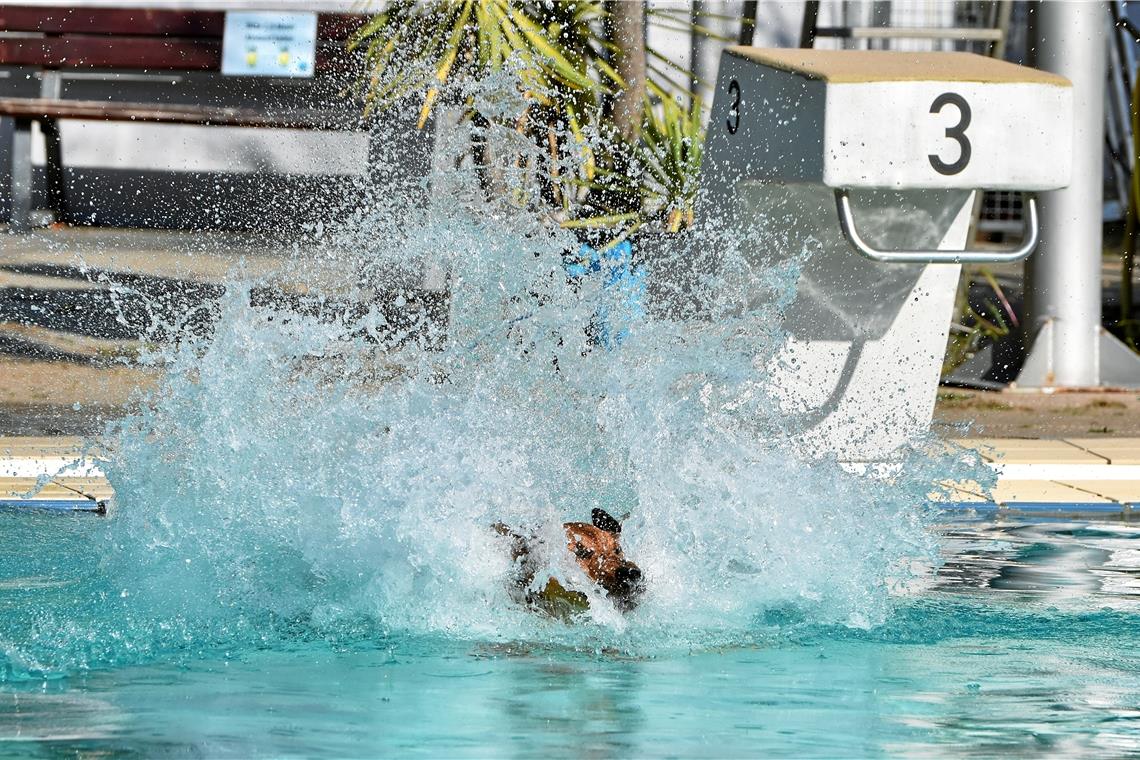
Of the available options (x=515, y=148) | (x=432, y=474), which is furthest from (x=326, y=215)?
(x=432, y=474)

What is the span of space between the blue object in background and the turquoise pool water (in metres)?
0.97

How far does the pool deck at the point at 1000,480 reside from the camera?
5.00 meters

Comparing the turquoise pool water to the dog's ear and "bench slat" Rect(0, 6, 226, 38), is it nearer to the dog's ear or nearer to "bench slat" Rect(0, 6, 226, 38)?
the dog's ear

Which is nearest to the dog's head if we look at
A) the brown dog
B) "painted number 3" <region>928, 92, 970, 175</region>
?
the brown dog

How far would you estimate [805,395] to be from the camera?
5.41 metres

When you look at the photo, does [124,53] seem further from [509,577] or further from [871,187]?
[509,577]

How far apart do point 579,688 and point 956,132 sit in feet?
8.09

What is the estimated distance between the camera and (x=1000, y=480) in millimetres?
5574

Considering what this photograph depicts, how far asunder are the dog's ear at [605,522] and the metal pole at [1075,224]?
13.6 ft

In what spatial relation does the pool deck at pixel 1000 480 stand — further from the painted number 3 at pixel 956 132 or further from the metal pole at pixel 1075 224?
the metal pole at pixel 1075 224

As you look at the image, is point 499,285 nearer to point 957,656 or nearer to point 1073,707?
point 957,656

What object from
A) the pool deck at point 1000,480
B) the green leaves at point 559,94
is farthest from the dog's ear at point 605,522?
the green leaves at point 559,94

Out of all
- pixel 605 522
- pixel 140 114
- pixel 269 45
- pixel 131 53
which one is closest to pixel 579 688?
pixel 605 522

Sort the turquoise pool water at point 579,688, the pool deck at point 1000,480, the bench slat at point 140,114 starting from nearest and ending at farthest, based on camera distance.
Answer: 1. the turquoise pool water at point 579,688
2. the pool deck at point 1000,480
3. the bench slat at point 140,114
